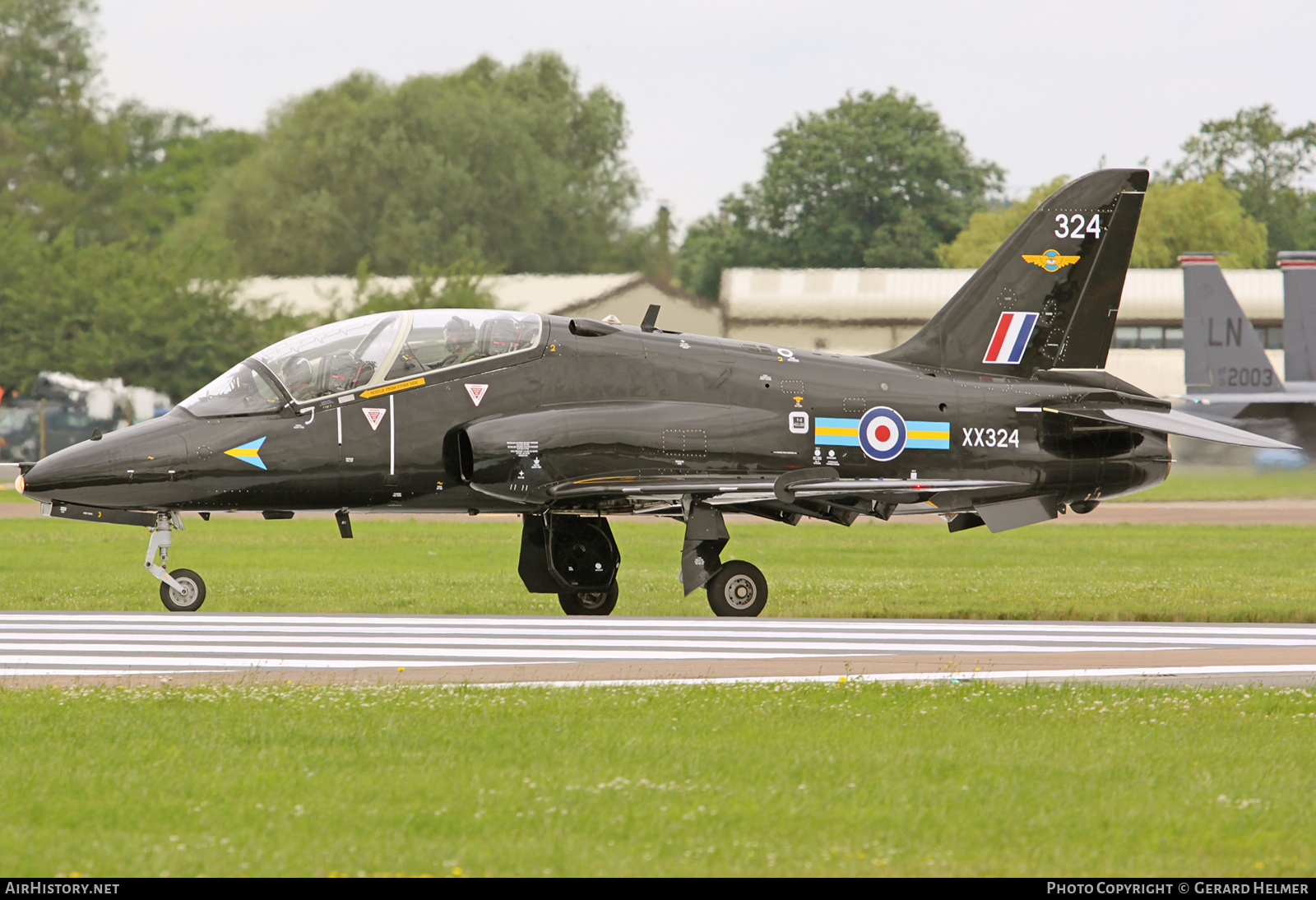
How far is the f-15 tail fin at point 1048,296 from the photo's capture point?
55.7ft

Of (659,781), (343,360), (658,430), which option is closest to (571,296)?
(658,430)

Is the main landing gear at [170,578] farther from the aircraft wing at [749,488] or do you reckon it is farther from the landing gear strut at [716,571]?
the landing gear strut at [716,571]

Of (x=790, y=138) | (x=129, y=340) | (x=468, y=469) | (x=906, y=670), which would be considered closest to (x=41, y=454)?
(x=129, y=340)

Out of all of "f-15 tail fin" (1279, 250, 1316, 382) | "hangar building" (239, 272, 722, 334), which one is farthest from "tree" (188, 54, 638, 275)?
"f-15 tail fin" (1279, 250, 1316, 382)

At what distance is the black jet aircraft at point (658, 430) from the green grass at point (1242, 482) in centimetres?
1524

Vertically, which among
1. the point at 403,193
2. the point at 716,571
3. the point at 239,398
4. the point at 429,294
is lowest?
the point at 716,571

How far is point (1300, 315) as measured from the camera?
37.3 metres

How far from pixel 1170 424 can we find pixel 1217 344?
2497 centimetres

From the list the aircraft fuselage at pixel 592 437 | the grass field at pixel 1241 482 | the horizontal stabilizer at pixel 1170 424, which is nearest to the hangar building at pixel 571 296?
the grass field at pixel 1241 482

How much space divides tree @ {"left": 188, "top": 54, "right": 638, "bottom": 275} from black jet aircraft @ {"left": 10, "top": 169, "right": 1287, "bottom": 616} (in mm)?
62431

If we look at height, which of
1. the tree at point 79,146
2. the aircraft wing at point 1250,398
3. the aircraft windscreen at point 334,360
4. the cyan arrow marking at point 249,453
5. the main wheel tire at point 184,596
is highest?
the tree at point 79,146

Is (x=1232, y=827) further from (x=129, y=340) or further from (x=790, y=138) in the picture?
(x=790, y=138)

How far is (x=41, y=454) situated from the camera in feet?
151

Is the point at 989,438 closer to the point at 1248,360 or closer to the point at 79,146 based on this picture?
the point at 1248,360
